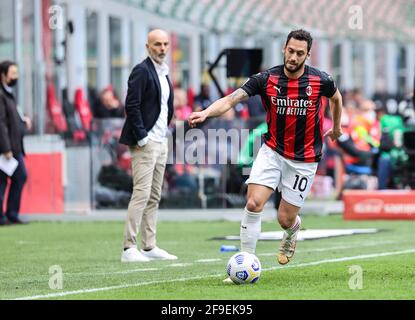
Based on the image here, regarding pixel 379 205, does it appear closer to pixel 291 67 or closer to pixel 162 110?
pixel 162 110

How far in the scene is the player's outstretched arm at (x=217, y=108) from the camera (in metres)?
10.1

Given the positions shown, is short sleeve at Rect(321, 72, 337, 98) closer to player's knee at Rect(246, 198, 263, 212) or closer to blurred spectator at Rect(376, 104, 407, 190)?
player's knee at Rect(246, 198, 263, 212)

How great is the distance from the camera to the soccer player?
34.8 ft

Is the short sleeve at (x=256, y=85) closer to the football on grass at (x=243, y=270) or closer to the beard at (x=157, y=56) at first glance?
the football on grass at (x=243, y=270)

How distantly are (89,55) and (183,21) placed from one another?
1309cm

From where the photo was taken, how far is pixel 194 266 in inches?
476

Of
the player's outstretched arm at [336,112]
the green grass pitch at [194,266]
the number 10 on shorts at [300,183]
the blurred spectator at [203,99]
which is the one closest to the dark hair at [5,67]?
the green grass pitch at [194,266]

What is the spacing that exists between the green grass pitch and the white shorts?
65 cm

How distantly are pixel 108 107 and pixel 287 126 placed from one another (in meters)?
14.2

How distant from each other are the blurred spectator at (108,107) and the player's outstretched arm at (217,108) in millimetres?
13921

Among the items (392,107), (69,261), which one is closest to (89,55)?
(392,107)

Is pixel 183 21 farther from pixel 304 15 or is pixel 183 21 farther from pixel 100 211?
pixel 100 211

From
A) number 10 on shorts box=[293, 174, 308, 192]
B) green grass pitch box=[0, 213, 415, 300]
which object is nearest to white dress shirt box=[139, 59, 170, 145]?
green grass pitch box=[0, 213, 415, 300]
